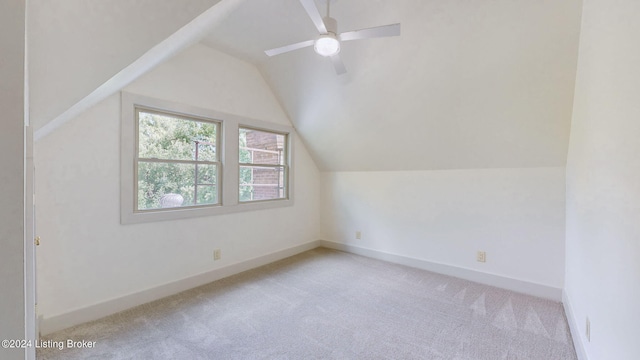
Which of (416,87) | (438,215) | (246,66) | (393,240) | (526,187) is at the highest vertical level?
(246,66)

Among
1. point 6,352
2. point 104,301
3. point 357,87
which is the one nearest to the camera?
point 6,352

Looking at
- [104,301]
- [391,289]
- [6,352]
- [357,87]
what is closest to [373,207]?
[391,289]

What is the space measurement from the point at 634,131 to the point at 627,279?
2.06 feet

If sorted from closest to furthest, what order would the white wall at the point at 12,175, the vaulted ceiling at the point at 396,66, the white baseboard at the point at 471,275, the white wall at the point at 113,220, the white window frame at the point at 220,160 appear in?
the white wall at the point at 12,175 → the vaulted ceiling at the point at 396,66 → the white wall at the point at 113,220 → the white window frame at the point at 220,160 → the white baseboard at the point at 471,275

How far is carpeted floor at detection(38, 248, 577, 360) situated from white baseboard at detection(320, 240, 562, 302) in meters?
0.13

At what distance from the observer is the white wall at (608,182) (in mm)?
1127

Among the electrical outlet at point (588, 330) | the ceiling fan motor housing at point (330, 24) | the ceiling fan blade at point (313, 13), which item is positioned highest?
the ceiling fan motor housing at point (330, 24)

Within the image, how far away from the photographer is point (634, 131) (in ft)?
3.67

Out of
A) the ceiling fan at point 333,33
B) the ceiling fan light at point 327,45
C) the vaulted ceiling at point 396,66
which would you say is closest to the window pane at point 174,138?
the vaulted ceiling at point 396,66

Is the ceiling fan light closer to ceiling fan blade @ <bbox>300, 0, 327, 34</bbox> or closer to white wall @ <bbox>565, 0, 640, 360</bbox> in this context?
ceiling fan blade @ <bbox>300, 0, 327, 34</bbox>

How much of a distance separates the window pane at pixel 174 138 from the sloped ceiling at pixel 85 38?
118 cm

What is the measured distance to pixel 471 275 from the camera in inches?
131

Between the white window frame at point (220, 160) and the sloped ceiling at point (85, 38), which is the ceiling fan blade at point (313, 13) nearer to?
the sloped ceiling at point (85, 38)

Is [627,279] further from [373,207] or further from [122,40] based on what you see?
[373,207]
